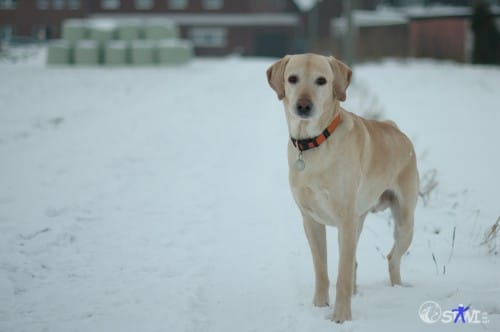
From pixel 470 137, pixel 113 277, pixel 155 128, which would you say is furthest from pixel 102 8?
pixel 113 277

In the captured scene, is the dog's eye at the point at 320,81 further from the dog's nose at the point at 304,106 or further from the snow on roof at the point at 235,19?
the snow on roof at the point at 235,19

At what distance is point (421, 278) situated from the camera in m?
3.76

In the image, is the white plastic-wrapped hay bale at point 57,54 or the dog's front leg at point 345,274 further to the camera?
the white plastic-wrapped hay bale at point 57,54

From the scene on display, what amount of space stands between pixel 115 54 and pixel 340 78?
957 inches

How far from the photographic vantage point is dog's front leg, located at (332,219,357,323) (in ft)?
10.0

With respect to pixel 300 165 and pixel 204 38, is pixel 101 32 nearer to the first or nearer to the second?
pixel 204 38

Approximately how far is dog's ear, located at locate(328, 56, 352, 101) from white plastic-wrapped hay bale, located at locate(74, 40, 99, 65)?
2429 centimetres

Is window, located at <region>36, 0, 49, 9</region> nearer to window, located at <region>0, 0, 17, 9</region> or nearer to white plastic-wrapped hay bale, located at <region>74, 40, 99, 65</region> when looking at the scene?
window, located at <region>0, 0, 17, 9</region>

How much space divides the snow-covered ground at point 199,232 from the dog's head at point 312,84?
4.73 ft

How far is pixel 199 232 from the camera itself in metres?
4.70

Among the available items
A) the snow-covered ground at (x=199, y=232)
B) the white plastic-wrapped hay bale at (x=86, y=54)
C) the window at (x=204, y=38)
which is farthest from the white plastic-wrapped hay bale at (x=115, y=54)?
the window at (x=204, y=38)

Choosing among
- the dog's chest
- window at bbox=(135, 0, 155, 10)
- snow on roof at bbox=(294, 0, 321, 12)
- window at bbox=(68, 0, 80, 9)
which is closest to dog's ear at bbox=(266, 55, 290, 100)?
the dog's chest

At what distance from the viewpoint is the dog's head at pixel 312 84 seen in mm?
3062

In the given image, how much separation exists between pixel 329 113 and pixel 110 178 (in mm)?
4227
